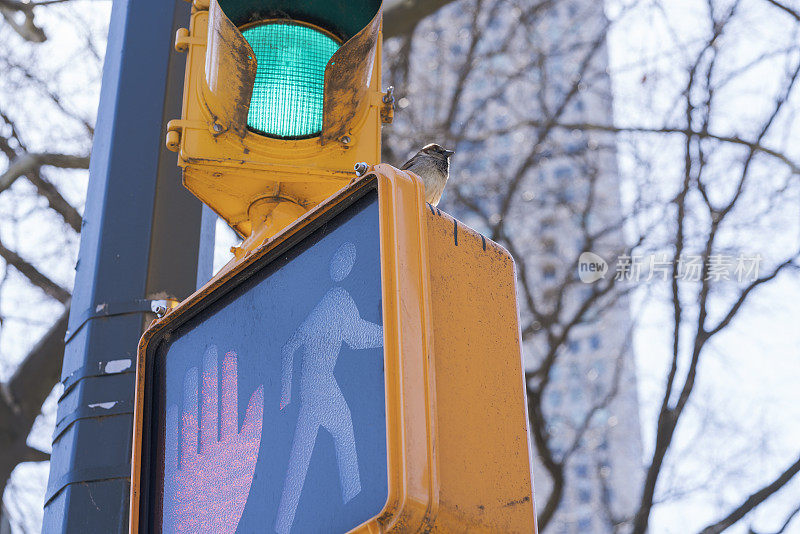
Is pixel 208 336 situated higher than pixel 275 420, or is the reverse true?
pixel 208 336

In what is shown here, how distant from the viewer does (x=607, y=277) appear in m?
9.17

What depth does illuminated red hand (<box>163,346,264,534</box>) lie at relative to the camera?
1.69 meters

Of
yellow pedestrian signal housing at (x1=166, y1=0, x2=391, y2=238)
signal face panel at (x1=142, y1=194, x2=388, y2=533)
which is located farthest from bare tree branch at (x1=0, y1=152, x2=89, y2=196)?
signal face panel at (x1=142, y1=194, x2=388, y2=533)

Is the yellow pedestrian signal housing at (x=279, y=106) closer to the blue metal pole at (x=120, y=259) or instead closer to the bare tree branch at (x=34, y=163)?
the blue metal pole at (x=120, y=259)

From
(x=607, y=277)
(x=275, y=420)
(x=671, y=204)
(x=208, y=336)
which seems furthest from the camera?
(x=607, y=277)

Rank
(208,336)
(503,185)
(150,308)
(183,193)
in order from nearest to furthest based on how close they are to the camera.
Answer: (208,336) → (150,308) → (183,193) → (503,185)

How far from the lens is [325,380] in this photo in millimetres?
1581

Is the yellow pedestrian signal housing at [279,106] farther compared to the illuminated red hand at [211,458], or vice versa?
the yellow pedestrian signal housing at [279,106]

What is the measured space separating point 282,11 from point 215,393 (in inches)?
37.8

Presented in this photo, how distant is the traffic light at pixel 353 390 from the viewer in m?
1.40

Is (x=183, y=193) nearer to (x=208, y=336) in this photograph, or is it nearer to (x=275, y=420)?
(x=208, y=336)

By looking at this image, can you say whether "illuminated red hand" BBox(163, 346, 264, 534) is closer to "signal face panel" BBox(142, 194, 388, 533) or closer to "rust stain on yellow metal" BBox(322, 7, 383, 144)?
"signal face panel" BBox(142, 194, 388, 533)

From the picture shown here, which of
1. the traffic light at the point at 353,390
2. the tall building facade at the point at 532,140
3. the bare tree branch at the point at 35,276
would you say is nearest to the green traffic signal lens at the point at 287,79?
the traffic light at the point at 353,390

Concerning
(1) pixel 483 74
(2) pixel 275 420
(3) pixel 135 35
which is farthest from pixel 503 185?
(2) pixel 275 420
